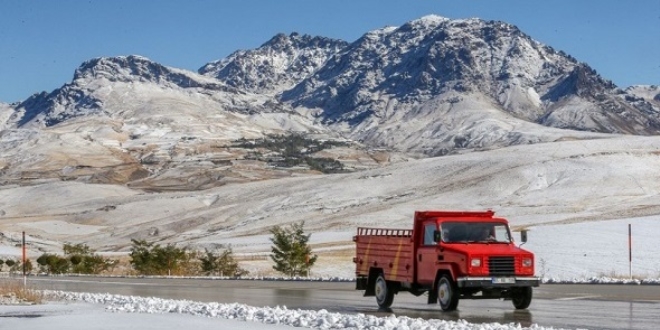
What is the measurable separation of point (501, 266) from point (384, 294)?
358 cm

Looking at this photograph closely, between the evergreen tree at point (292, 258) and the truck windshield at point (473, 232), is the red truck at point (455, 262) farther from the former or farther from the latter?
the evergreen tree at point (292, 258)

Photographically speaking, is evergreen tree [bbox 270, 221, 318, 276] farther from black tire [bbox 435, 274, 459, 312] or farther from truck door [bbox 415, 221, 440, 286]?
black tire [bbox 435, 274, 459, 312]

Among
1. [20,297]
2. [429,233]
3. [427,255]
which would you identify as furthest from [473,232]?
[20,297]

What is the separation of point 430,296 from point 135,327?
7531 mm

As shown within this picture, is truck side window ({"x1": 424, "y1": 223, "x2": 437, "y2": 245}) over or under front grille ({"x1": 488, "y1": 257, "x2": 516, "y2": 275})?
over

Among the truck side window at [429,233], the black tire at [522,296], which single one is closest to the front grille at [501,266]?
the black tire at [522,296]

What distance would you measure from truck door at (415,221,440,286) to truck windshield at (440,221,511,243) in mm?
295

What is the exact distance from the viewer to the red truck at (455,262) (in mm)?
20656

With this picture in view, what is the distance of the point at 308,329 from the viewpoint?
16969 millimetres

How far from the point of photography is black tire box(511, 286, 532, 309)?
69.8ft

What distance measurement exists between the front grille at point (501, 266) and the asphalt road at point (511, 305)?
2.97 ft

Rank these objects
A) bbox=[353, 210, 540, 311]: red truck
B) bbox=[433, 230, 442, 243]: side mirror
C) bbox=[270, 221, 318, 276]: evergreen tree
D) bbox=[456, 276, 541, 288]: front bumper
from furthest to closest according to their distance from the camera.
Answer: bbox=[270, 221, 318, 276]: evergreen tree → bbox=[433, 230, 442, 243]: side mirror → bbox=[353, 210, 540, 311]: red truck → bbox=[456, 276, 541, 288]: front bumper

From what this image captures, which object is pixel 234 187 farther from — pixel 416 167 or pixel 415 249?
pixel 415 249

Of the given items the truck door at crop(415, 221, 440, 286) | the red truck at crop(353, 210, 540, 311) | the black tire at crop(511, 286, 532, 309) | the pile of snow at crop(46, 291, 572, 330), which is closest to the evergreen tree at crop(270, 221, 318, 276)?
the pile of snow at crop(46, 291, 572, 330)
